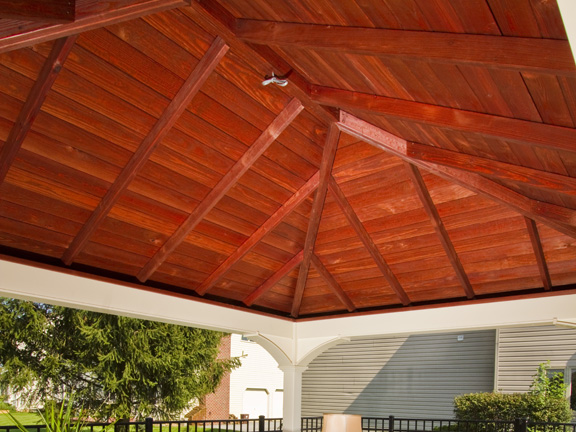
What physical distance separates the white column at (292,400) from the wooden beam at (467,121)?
5.00 meters

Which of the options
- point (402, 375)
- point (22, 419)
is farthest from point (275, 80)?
point (22, 419)

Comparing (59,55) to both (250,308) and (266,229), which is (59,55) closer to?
(266,229)

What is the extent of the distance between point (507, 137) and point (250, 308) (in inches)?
194

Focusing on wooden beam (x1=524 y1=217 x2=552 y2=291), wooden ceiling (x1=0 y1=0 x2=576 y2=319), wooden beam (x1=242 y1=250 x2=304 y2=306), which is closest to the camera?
wooden ceiling (x1=0 y1=0 x2=576 y2=319)

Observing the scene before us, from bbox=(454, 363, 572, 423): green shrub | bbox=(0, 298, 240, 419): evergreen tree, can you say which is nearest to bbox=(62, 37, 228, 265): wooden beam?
bbox=(0, 298, 240, 419): evergreen tree

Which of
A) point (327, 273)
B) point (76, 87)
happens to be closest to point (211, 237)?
point (327, 273)

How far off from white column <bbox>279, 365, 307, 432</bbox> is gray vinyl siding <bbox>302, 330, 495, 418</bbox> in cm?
469

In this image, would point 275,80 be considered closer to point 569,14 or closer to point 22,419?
point 569,14

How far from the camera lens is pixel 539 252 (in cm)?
560

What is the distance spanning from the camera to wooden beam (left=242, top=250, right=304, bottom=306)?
6.98 m

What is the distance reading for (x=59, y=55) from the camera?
379cm

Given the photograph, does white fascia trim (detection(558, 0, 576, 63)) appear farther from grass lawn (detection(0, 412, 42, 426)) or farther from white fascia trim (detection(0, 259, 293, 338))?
grass lawn (detection(0, 412, 42, 426))

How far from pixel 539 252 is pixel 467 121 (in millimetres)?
2833

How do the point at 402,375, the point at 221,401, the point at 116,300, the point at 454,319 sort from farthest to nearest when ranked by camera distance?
1. the point at 221,401
2. the point at 402,375
3. the point at 454,319
4. the point at 116,300
